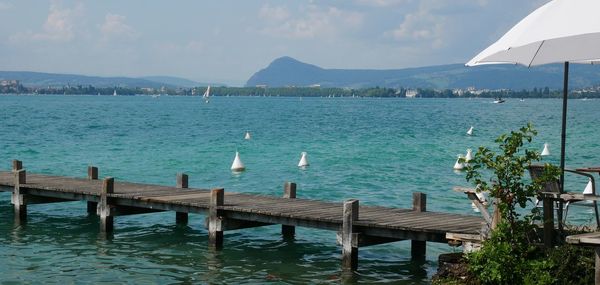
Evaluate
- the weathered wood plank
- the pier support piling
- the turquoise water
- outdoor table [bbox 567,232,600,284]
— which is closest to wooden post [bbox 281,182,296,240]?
the turquoise water

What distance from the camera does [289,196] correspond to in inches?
784

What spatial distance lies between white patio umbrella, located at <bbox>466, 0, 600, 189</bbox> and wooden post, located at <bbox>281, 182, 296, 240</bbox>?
8.24m

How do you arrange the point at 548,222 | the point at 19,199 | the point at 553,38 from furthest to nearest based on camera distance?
the point at 19,199
the point at 548,222
the point at 553,38

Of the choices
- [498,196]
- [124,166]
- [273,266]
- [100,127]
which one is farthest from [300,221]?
[100,127]

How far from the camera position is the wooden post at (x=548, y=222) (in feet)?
37.4

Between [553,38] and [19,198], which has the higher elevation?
[553,38]

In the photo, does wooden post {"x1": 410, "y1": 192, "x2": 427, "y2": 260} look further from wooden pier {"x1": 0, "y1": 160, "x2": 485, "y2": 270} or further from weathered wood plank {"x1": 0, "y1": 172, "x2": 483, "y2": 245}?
weathered wood plank {"x1": 0, "y1": 172, "x2": 483, "y2": 245}

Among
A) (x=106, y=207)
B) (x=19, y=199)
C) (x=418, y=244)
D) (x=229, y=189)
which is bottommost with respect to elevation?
(x=229, y=189)

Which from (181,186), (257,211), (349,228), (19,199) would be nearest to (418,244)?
→ (349,228)

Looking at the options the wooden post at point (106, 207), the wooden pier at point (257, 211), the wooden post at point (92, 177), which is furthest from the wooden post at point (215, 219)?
the wooden post at point (92, 177)

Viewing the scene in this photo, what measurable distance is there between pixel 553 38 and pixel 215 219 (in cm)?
914

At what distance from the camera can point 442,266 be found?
1278 centimetres

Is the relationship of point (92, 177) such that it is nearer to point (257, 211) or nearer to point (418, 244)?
point (257, 211)

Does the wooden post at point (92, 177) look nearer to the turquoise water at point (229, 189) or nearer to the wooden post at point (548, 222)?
the turquoise water at point (229, 189)
